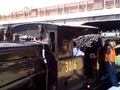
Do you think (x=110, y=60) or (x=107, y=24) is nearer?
(x=110, y=60)

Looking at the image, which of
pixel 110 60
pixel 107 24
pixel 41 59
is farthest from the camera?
pixel 107 24

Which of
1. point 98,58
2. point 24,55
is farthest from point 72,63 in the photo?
point 98,58

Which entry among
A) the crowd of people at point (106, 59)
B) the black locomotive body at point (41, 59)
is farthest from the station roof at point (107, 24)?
the black locomotive body at point (41, 59)

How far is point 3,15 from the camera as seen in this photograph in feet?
153

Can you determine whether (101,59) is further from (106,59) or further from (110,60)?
(110,60)

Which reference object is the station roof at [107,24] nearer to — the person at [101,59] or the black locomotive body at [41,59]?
the person at [101,59]

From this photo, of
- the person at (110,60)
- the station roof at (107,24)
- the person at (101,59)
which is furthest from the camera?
the station roof at (107,24)

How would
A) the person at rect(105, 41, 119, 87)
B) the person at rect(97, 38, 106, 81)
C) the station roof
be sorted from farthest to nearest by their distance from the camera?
the station roof
the person at rect(105, 41, 119, 87)
the person at rect(97, 38, 106, 81)

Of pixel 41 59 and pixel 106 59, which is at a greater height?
pixel 41 59

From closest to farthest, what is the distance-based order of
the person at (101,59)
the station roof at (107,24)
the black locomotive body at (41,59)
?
the black locomotive body at (41,59)
the person at (101,59)
the station roof at (107,24)

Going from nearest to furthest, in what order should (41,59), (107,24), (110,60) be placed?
(41,59) → (110,60) → (107,24)

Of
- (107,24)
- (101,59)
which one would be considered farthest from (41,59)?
(107,24)

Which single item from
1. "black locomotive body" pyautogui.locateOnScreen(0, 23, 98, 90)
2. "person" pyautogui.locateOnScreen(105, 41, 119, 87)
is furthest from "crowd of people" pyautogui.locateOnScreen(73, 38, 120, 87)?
"black locomotive body" pyautogui.locateOnScreen(0, 23, 98, 90)

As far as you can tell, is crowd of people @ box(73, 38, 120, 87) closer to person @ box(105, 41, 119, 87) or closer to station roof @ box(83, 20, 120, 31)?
person @ box(105, 41, 119, 87)
